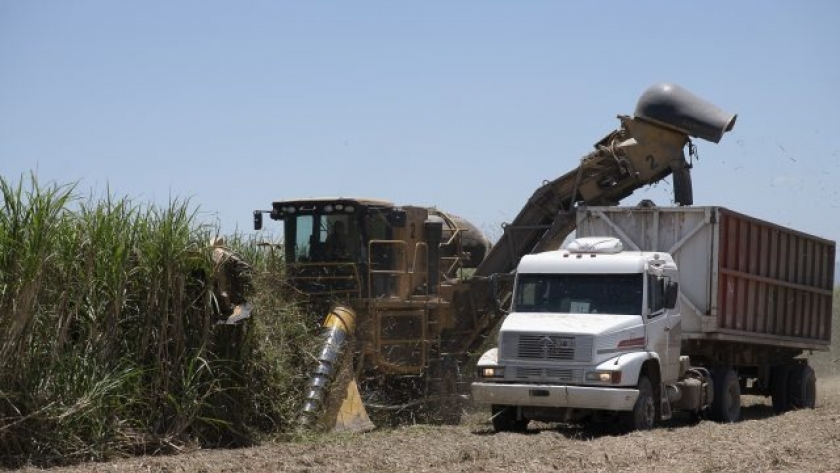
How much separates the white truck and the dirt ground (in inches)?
24.5

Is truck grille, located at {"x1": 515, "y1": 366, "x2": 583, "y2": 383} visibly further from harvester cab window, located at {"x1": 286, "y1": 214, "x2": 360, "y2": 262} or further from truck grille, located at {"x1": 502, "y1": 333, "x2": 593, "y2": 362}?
harvester cab window, located at {"x1": 286, "y1": 214, "x2": 360, "y2": 262}

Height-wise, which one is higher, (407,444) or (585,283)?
(585,283)

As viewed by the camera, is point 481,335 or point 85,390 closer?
point 85,390

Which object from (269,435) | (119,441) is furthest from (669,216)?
(119,441)

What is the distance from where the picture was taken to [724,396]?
63.1 ft

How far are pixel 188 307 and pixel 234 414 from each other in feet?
4.75

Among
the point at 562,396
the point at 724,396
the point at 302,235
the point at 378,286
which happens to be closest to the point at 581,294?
the point at 562,396

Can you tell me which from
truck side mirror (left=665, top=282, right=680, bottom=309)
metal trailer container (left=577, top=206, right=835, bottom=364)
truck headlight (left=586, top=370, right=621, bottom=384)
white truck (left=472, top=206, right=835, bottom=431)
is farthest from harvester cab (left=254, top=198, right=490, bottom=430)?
truck side mirror (left=665, top=282, right=680, bottom=309)

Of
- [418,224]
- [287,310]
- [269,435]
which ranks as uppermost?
[418,224]

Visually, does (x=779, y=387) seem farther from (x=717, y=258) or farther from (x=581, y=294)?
(x=581, y=294)

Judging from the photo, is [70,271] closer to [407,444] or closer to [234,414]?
[234,414]

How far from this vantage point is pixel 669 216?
1881cm

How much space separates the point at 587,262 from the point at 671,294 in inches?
54.4

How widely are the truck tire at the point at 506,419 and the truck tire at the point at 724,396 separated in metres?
3.88
